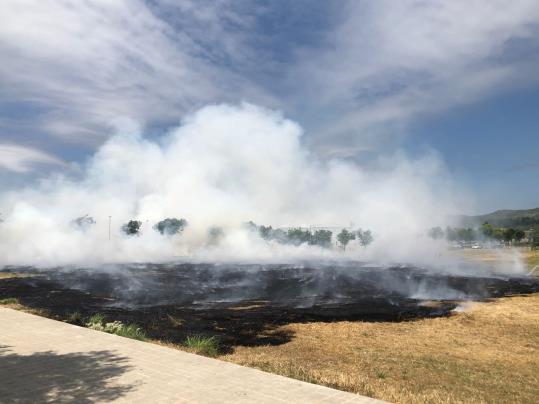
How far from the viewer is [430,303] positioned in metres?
26.8

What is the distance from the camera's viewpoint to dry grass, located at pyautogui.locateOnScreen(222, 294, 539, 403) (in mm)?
9610

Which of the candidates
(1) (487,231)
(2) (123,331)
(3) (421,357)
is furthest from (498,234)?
(2) (123,331)

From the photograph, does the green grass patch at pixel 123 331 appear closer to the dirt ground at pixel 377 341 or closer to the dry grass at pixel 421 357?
the dirt ground at pixel 377 341

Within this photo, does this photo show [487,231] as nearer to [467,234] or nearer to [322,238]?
[467,234]

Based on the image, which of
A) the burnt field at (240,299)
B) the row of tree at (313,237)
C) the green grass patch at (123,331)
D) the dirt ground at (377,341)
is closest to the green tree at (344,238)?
the row of tree at (313,237)

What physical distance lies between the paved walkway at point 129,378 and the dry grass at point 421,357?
108 cm

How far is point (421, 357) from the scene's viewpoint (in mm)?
13922

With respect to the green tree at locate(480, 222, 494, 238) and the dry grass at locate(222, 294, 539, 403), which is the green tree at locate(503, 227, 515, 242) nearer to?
the green tree at locate(480, 222, 494, 238)

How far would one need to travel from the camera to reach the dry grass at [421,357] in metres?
9.61

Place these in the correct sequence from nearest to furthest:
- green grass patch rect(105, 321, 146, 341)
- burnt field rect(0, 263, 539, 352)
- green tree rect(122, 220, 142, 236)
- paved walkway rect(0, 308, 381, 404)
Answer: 1. paved walkway rect(0, 308, 381, 404)
2. green grass patch rect(105, 321, 146, 341)
3. burnt field rect(0, 263, 539, 352)
4. green tree rect(122, 220, 142, 236)

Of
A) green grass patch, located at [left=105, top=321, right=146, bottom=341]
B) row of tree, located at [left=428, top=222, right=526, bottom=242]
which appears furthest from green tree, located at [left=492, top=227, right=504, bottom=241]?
green grass patch, located at [left=105, top=321, right=146, bottom=341]

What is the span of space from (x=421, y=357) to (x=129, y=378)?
9365 millimetres

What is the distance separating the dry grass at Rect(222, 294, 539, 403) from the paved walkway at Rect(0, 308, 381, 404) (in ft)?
3.54

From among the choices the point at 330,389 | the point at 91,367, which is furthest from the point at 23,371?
the point at 330,389
